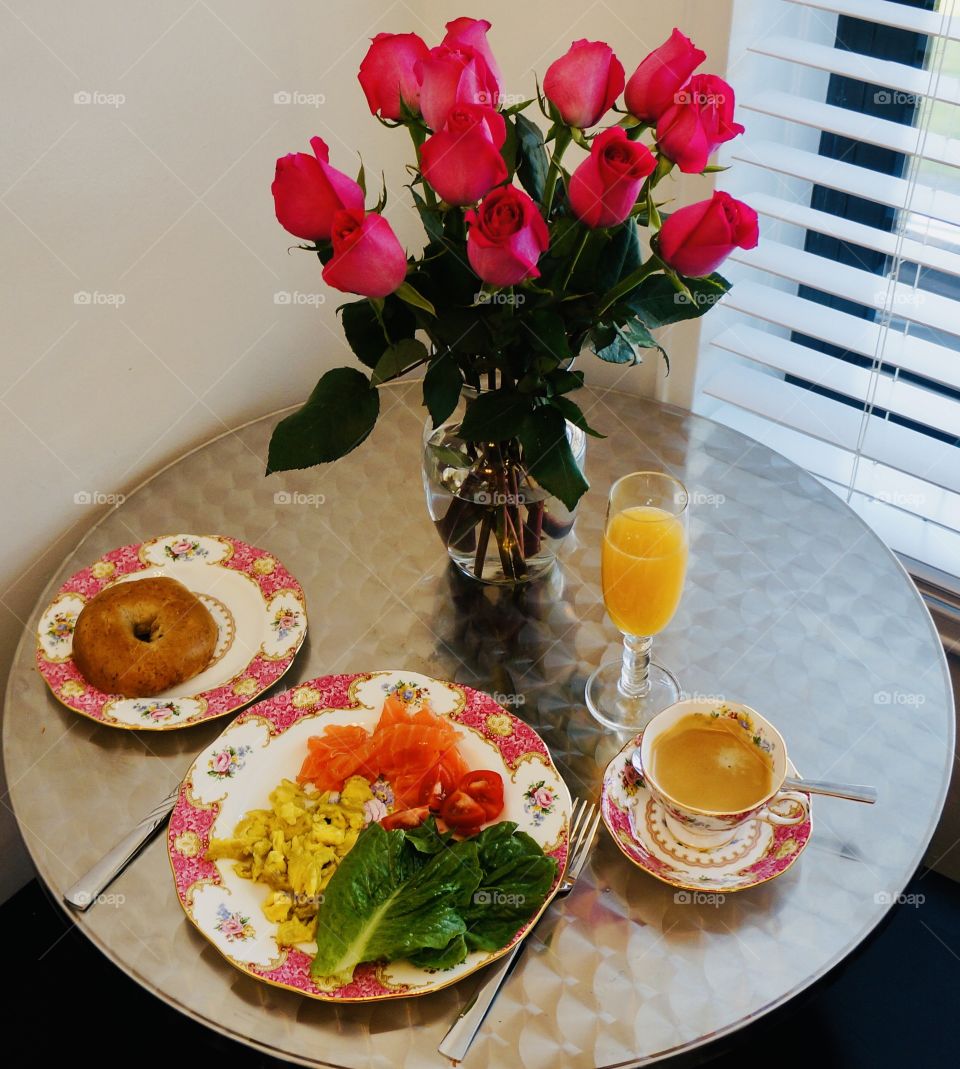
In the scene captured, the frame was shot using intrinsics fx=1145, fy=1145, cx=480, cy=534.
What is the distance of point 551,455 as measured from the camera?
3.21 feet

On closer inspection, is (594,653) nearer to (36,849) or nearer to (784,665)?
(784,665)

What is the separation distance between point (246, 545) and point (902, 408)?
2.54 ft

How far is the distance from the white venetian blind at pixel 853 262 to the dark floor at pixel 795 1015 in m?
0.47

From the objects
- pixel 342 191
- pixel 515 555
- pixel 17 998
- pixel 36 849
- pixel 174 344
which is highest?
pixel 342 191

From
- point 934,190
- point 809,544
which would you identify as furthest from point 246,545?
point 934,190

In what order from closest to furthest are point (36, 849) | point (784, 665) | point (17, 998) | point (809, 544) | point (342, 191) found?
point (342, 191), point (36, 849), point (784, 665), point (809, 544), point (17, 998)

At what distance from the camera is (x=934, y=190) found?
1226 millimetres

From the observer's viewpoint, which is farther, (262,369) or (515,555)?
(262,369)

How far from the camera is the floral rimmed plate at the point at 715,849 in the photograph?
3.11 feet

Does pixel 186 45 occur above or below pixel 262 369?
above

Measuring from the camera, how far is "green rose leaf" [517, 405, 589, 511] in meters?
0.97

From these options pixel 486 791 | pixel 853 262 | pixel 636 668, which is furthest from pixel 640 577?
pixel 853 262

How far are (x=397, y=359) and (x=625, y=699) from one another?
0.42 m

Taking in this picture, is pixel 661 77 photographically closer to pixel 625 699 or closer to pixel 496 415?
pixel 496 415
